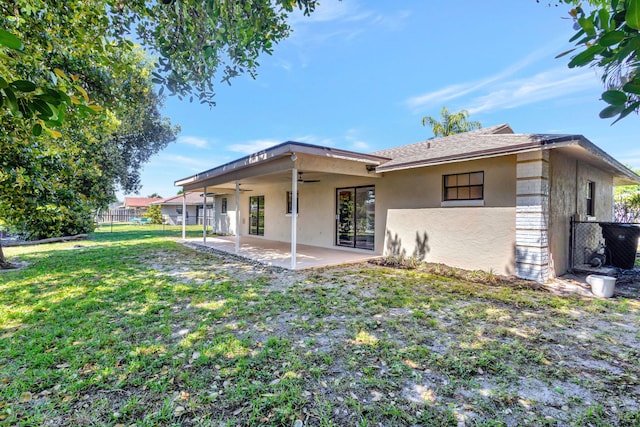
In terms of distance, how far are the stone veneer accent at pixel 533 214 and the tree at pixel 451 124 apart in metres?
17.1

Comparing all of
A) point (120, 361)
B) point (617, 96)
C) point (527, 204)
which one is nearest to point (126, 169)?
point (120, 361)

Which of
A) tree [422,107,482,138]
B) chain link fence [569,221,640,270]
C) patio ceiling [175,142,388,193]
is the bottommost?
chain link fence [569,221,640,270]

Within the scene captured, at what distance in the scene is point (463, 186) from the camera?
7.34 metres

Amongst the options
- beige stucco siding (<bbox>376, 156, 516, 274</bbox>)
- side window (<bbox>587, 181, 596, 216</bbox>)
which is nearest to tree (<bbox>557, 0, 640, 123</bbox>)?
beige stucco siding (<bbox>376, 156, 516, 274</bbox>)

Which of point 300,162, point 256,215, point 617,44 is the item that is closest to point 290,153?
point 300,162

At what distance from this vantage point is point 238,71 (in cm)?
395

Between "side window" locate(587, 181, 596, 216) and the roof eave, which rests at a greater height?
the roof eave

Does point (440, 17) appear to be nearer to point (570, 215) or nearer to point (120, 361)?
point (570, 215)

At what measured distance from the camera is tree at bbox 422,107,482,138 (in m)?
21.5

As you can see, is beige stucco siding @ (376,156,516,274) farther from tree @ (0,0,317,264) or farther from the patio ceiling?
tree @ (0,0,317,264)

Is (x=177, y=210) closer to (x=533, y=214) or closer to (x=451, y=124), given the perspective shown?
(x=451, y=124)

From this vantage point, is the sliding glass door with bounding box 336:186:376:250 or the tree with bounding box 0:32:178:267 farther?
the sliding glass door with bounding box 336:186:376:250

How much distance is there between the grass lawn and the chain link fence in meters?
2.72

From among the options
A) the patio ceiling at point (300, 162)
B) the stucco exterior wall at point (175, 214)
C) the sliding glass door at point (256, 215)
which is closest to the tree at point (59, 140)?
the patio ceiling at point (300, 162)
